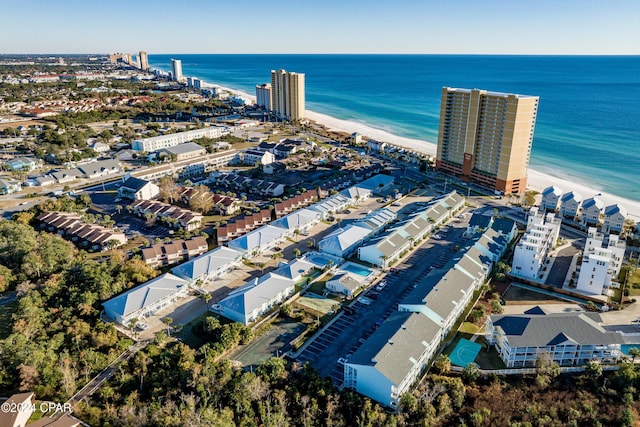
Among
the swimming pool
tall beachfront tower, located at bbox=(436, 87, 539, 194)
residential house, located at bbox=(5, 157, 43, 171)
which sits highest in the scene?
tall beachfront tower, located at bbox=(436, 87, 539, 194)

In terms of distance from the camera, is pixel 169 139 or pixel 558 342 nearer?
Answer: pixel 558 342

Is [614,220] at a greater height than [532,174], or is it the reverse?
[532,174]

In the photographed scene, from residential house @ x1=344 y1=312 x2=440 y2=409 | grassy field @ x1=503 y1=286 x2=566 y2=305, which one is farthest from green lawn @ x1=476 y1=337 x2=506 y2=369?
grassy field @ x1=503 y1=286 x2=566 y2=305

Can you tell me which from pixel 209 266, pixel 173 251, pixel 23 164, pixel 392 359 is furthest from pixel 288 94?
pixel 392 359

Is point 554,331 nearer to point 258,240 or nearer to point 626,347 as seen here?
point 626,347

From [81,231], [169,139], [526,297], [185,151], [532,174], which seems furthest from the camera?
[169,139]

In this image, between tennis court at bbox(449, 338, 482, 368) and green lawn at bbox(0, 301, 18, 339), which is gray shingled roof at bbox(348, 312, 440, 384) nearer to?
tennis court at bbox(449, 338, 482, 368)
